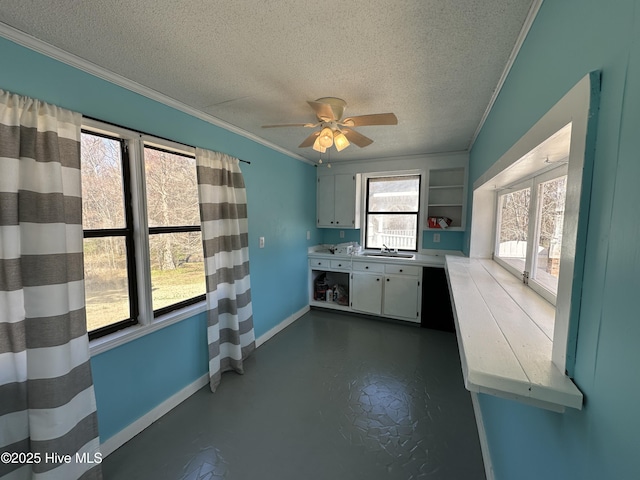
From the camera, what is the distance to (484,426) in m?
1.65

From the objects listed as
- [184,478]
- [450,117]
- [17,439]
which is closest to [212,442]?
[184,478]

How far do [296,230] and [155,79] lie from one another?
227 centimetres

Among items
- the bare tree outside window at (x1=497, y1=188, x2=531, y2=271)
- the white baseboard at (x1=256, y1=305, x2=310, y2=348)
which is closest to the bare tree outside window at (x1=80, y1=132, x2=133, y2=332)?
the white baseboard at (x1=256, y1=305, x2=310, y2=348)

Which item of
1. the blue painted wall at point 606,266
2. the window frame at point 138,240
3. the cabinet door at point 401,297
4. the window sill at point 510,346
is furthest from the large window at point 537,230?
the window frame at point 138,240

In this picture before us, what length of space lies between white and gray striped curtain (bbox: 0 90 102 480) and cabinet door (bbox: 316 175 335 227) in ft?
9.91

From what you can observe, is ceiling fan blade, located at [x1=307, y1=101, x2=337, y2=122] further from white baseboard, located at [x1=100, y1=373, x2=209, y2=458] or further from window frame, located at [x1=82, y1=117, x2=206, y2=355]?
white baseboard, located at [x1=100, y1=373, x2=209, y2=458]

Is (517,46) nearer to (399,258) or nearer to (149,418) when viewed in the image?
(399,258)

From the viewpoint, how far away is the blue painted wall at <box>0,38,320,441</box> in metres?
1.35

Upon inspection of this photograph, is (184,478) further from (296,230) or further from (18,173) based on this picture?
(296,230)

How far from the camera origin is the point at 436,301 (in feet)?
10.6

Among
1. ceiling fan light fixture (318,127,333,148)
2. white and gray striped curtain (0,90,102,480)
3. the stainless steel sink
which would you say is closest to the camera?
white and gray striped curtain (0,90,102,480)

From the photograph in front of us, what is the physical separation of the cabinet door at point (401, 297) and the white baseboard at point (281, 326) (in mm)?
1192

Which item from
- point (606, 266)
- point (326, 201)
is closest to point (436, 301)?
point (326, 201)

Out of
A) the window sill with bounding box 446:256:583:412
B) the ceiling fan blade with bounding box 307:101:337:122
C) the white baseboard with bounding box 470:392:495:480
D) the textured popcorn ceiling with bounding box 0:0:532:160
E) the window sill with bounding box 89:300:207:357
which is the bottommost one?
the white baseboard with bounding box 470:392:495:480
